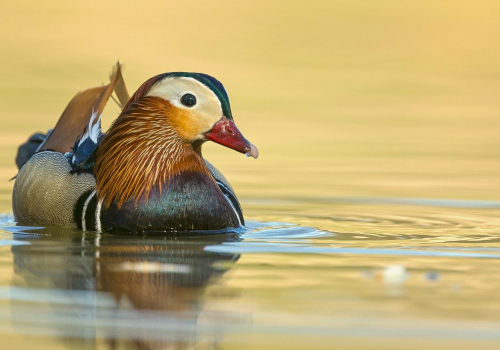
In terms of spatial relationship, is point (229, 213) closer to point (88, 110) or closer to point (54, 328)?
point (88, 110)

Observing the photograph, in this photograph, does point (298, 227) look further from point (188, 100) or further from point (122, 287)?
point (122, 287)

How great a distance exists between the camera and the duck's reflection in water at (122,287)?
401cm

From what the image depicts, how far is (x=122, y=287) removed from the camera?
4.82m

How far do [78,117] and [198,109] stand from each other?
124cm

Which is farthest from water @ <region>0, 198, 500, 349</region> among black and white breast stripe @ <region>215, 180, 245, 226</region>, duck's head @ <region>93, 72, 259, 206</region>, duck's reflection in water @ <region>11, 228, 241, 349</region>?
duck's head @ <region>93, 72, 259, 206</region>

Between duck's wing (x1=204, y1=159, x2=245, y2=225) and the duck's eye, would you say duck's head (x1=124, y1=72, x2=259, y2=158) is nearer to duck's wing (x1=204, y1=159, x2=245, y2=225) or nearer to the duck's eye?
the duck's eye

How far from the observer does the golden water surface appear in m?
4.18

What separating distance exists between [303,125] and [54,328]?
30.1ft

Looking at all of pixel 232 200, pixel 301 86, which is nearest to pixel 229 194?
pixel 232 200

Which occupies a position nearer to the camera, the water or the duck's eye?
the water

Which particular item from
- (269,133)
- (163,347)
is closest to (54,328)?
(163,347)

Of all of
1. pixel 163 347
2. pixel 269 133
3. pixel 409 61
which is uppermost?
pixel 409 61

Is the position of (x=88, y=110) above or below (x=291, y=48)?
below

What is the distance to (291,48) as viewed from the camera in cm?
2098
